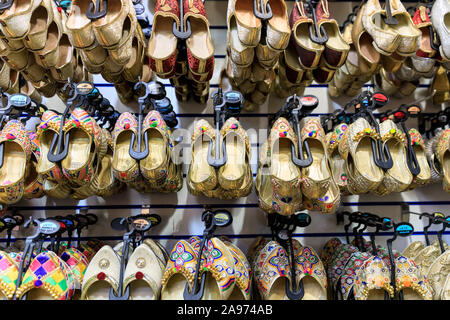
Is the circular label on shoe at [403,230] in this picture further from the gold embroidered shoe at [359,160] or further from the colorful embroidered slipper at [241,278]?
the colorful embroidered slipper at [241,278]

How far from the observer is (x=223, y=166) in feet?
4.78

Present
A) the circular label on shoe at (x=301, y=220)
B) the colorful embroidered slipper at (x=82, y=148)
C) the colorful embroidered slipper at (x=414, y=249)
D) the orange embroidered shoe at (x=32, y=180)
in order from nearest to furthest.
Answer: the colorful embroidered slipper at (x=82, y=148)
the orange embroidered shoe at (x=32, y=180)
the circular label on shoe at (x=301, y=220)
the colorful embroidered slipper at (x=414, y=249)

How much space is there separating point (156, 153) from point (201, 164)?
233 mm

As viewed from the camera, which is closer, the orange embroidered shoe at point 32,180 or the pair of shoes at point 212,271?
the pair of shoes at point 212,271

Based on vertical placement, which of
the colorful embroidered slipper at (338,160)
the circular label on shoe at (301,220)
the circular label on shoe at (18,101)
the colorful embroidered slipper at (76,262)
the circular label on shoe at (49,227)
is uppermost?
the circular label on shoe at (18,101)

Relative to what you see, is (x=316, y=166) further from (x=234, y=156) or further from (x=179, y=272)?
(x=179, y=272)

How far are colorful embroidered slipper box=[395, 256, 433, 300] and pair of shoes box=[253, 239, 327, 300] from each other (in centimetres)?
35

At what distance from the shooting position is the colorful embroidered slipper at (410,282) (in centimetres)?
147

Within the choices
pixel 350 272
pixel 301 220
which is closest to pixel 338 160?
pixel 301 220

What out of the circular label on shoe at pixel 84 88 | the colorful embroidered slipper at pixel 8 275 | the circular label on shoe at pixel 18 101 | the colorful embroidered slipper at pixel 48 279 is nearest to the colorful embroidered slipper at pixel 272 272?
the colorful embroidered slipper at pixel 48 279

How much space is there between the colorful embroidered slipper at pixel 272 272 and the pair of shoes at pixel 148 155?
0.66 metres

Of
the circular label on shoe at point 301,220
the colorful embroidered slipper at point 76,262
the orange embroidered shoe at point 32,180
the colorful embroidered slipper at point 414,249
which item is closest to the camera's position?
the colorful embroidered slipper at point 76,262

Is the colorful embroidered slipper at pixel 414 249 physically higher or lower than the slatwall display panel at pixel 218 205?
lower

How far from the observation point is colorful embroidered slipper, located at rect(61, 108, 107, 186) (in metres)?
1.37
